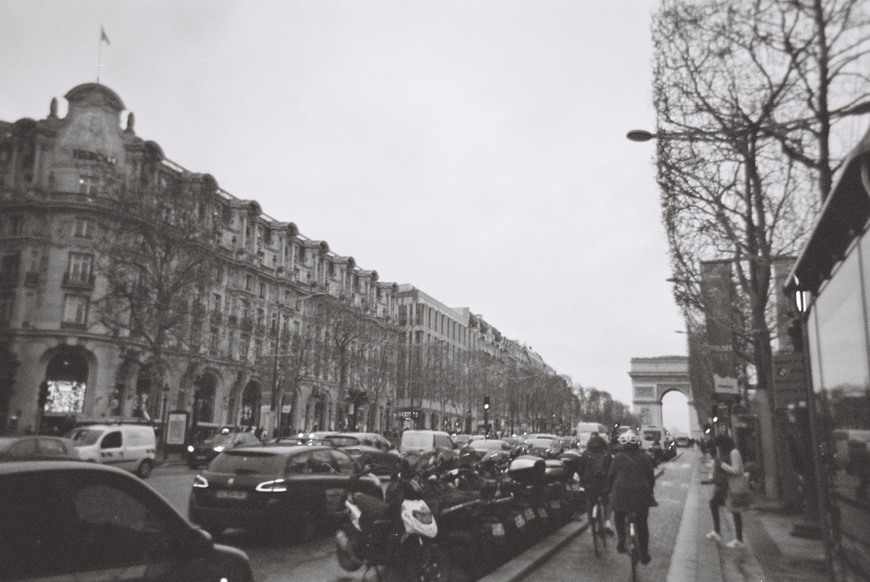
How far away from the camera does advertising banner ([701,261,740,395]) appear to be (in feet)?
59.4

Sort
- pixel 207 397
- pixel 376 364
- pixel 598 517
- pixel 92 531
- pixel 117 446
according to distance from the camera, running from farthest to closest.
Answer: pixel 376 364 < pixel 207 397 < pixel 117 446 < pixel 598 517 < pixel 92 531

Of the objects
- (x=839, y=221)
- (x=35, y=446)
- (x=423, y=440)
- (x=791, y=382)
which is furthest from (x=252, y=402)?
(x=839, y=221)

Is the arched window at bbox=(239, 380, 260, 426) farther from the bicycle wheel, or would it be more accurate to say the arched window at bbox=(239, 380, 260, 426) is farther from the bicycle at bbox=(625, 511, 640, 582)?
the bicycle at bbox=(625, 511, 640, 582)

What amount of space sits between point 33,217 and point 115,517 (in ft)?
156

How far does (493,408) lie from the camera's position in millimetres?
88000

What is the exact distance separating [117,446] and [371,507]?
1827 centimetres

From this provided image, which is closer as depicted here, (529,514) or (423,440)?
(529,514)

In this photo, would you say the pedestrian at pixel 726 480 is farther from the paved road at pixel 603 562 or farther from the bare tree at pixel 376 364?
the bare tree at pixel 376 364

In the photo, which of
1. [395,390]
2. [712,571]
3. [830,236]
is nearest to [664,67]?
[712,571]

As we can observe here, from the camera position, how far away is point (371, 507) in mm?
8055

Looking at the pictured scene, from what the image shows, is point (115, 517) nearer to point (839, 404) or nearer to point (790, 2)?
point (839, 404)

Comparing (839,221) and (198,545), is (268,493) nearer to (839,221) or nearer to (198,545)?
(198,545)

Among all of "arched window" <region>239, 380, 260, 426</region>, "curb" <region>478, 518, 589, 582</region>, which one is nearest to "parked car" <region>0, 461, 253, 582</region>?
"curb" <region>478, 518, 589, 582</region>

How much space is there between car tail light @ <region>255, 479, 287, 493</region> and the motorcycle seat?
99.9 inches
